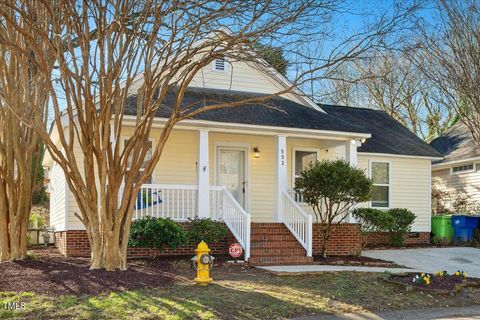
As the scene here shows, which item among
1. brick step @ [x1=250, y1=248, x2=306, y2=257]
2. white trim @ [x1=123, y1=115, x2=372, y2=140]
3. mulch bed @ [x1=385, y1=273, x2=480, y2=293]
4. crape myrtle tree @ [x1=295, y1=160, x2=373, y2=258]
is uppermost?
white trim @ [x1=123, y1=115, x2=372, y2=140]

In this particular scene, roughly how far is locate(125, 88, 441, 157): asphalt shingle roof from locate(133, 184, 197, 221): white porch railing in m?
1.81

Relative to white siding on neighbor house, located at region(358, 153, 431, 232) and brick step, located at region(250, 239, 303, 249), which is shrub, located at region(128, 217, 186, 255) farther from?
white siding on neighbor house, located at region(358, 153, 431, 232)

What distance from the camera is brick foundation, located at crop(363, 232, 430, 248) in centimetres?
1767

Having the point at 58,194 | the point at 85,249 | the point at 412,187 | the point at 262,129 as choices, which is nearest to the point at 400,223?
the point at 412,187

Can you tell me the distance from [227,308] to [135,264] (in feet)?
15.1

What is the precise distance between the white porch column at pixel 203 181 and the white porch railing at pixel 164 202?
0.22m

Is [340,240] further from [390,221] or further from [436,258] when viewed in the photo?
[436,258]

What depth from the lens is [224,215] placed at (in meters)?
13.6

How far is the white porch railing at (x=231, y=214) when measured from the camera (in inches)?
491

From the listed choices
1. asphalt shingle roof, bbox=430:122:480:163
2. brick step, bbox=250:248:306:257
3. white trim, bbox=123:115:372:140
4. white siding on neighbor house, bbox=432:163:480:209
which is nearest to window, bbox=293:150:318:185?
white trim, bbox=123:115:372:140

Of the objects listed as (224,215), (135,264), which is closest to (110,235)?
(135,264)

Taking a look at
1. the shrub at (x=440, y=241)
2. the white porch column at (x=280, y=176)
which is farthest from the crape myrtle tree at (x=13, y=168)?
the shrub at (x=440, y=241)

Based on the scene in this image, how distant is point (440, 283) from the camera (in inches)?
376

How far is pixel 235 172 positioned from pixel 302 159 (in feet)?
7.23
